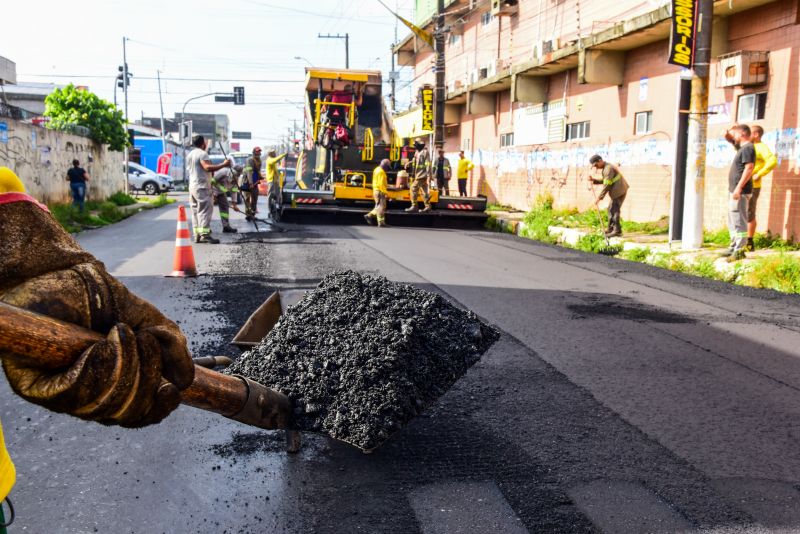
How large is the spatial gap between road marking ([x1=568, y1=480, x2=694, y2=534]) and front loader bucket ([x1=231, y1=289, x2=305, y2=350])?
5.94 ft

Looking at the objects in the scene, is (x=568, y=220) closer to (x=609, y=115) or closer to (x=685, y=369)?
(x=609, y=115)

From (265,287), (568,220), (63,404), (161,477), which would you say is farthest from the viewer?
(568,220)

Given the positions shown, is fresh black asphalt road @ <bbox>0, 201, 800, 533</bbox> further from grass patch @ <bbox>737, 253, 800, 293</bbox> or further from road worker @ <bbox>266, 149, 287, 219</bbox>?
road worker @ <bbox>266, 149, 287, 219</bbox>

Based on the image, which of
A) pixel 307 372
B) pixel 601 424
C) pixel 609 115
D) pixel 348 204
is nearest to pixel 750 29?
pixel 609 115

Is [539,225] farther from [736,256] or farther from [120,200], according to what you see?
[120,200]

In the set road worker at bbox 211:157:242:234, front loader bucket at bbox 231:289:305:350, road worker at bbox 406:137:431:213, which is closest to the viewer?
front loader bucket at bbox 231:289:305:350

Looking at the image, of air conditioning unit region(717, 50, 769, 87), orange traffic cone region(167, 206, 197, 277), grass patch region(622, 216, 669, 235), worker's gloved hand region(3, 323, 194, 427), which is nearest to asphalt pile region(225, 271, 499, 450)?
worker's gloved hand region(3, 323, 194, 427)

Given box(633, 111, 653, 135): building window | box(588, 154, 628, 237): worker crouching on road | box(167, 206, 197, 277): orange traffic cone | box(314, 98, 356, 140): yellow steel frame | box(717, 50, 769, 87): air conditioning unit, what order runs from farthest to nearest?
box(314, 98, 356, 140): yellow steel frame
box(633, 111, 653, 135): building window
box(588, 154, 628, 237): worker crouching on road
box(717, 50, 769, 87): air conditioning unit
box(167, 206, 197, 277): orange traffic cone

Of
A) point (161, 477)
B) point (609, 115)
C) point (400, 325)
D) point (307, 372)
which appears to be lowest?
point (161, 477)

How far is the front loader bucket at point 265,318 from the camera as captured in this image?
12.9 ft

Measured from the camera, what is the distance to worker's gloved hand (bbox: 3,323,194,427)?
4.83 ft

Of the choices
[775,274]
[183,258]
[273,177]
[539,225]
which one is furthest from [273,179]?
[775,274]

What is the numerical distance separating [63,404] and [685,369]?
422 cm

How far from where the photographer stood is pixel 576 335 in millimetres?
5730
